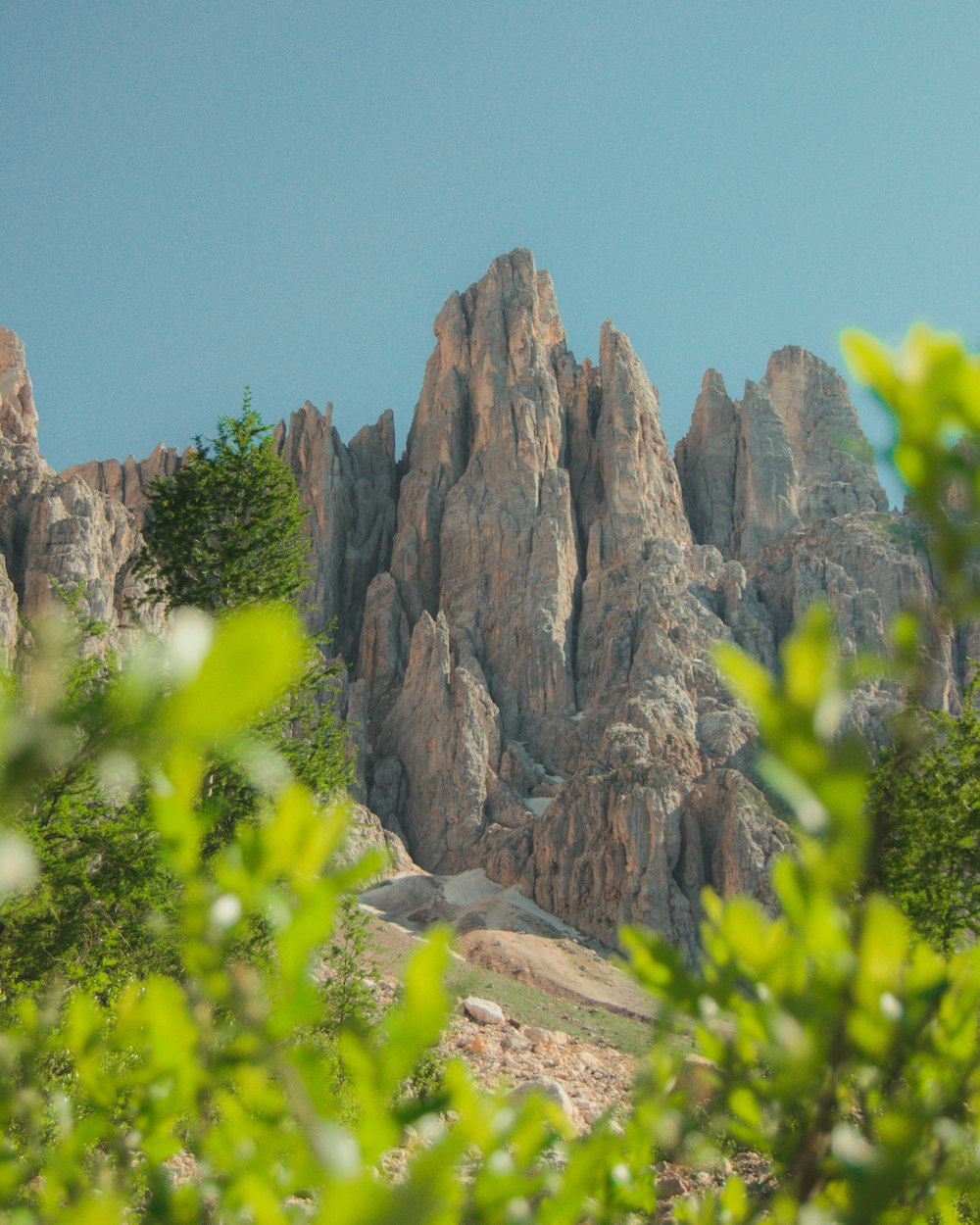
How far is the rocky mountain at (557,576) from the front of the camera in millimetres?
54562

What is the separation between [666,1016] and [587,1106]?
17.1 meters

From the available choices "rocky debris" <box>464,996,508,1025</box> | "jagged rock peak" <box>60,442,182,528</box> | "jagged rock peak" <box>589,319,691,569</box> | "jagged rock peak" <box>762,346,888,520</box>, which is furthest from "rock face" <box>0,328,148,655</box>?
"jagged rock peak" <box>762,346,888,520</box>

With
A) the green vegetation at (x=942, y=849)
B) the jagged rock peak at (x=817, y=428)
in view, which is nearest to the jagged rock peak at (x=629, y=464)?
the jagged rock peak at (x=817, y=428)

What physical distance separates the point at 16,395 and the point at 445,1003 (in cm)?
6988

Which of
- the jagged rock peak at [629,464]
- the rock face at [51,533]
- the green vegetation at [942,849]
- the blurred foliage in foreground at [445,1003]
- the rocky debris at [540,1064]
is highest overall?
the jagged rock peak at [629,464]

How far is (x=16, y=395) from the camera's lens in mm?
62312

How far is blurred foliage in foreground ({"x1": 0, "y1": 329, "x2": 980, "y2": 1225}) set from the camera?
32.9 inches

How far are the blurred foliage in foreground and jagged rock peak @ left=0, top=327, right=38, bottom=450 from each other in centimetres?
6598

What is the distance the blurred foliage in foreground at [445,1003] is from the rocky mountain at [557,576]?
49672mm

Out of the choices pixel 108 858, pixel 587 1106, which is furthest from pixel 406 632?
pixel 108 858

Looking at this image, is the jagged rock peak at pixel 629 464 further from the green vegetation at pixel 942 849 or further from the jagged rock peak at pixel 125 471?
the green vegetation at pixel 942 849

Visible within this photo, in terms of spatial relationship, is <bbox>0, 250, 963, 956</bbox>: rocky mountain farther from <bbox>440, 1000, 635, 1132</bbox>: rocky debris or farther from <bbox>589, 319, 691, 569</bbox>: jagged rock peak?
<bbox>440, 1000, 635, 1132</bbox>: rocky debris

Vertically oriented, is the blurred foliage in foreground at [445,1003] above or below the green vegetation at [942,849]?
above

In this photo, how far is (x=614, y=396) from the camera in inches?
3258
